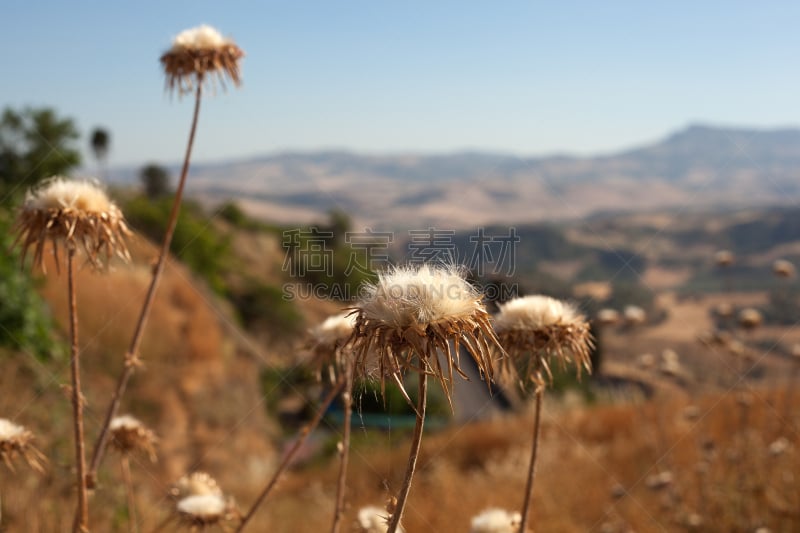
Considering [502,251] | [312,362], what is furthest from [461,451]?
[312,362]

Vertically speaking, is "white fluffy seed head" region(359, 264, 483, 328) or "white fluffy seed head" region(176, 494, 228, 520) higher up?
"white fluffy seed head" region(359, 264, 483, 328)

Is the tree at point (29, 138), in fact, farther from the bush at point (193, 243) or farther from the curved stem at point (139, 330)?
the curved stem at point (139, 330)

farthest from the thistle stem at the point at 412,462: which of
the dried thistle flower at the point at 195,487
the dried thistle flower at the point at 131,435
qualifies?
the dried thistle flower at the point at 131,435

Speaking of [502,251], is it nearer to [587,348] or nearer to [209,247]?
[587,348]

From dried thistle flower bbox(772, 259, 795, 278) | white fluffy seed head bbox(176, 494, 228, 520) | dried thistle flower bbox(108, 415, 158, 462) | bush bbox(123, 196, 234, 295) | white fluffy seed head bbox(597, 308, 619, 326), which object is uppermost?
dried thistle flower bbox(772, 259, 795, 278)

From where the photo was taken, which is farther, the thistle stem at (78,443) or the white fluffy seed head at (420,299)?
the thistle stem at (78,443)

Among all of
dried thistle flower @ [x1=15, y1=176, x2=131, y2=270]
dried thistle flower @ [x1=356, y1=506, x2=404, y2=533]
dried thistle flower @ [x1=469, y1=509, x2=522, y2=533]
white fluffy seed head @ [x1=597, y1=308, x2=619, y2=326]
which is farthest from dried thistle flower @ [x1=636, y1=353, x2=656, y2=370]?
dried thistle flower @ [x1=15, y1=176, x2=131, y2=270]

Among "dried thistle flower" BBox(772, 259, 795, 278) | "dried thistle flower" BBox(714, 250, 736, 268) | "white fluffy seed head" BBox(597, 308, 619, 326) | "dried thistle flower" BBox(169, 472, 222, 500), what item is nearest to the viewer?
"dried thistle flower" BBox(169, 472, 222, 500)

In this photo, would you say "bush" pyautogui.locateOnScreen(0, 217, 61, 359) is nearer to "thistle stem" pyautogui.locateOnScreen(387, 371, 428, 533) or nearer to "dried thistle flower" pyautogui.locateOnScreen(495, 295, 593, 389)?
"dried thistle flower" pyautogui.locateOnScreen(495, 295, 593, 389)
